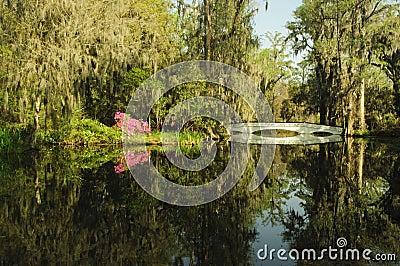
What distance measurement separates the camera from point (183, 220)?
4.82 meters

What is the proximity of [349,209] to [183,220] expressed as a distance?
7.62 feet

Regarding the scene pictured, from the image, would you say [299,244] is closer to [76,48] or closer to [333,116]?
[76,48]

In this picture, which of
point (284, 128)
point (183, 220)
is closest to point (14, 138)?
point (183, 220)

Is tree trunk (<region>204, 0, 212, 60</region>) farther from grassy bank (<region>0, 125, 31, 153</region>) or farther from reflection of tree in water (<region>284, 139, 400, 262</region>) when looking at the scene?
reflection of tree in water (<region>284, 139, 400, 262</region>)

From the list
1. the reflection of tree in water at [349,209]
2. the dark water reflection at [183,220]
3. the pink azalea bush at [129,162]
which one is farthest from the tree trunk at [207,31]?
the dark water reflection at [183,220]

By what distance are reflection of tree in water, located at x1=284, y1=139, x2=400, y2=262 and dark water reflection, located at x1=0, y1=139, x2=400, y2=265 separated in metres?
0.01

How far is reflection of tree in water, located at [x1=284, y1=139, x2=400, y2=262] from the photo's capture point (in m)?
4.03

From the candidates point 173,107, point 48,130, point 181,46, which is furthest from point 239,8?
point 48,130

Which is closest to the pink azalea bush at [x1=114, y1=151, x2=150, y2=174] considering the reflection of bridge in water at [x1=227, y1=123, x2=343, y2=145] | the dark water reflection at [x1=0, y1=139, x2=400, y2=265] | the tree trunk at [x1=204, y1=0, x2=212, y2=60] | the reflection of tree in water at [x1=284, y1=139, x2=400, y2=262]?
the dark water reflection at [x1=0, y1=139, x2=400, y2=265]

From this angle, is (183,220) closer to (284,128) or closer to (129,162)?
(129,162)

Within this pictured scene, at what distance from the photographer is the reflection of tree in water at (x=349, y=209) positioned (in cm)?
403

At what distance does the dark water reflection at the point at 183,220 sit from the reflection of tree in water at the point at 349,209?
0.04 ft

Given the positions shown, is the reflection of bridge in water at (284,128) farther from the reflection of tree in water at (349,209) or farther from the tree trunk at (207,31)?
the reflection of tree in water at (349,209)

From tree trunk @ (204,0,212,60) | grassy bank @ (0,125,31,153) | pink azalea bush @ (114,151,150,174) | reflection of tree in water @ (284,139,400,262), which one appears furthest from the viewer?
tree trunk @ (204,0,212,60)
